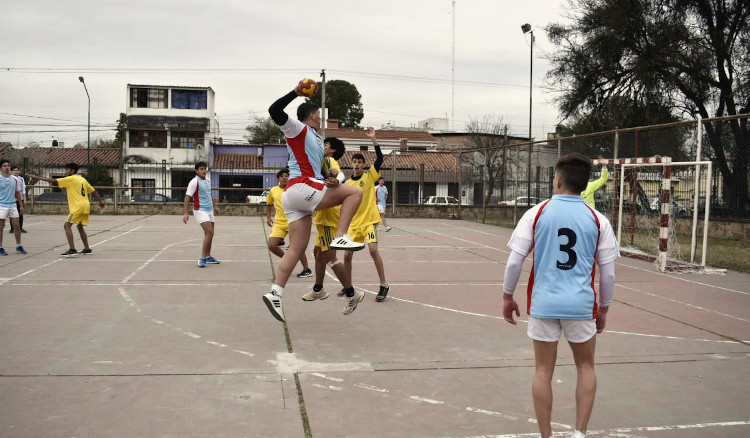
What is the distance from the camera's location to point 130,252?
14.3 metres

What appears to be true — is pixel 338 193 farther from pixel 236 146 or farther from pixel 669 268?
pixel 236 146

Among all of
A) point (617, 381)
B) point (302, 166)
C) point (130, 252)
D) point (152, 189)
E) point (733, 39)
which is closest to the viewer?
point (617, 381)

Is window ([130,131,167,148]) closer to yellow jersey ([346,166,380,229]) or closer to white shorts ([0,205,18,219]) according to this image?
white shorts ([0,205,18,219])

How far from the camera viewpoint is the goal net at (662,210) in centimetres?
1291

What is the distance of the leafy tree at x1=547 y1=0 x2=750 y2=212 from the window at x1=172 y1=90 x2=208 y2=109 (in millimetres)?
37819

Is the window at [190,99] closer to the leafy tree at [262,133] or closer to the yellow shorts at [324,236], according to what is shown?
the leafy tree at [262,133]

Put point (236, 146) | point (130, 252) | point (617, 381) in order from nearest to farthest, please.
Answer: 1. point (617, 381)
2. point (130, 252)
3. point (236, 146)

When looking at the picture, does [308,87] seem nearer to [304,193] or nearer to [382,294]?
[304,193]

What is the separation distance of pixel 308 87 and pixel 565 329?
3.31m

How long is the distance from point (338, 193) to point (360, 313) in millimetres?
2079

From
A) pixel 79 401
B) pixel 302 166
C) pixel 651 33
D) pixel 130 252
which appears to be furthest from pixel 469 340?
pixel 651 33

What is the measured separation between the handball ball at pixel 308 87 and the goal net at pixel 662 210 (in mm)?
9183

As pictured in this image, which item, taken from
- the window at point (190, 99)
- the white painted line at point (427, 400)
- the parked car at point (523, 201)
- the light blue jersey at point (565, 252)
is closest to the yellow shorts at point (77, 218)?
the white painted line at point (427, 400)

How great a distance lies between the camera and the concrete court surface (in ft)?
14.1
